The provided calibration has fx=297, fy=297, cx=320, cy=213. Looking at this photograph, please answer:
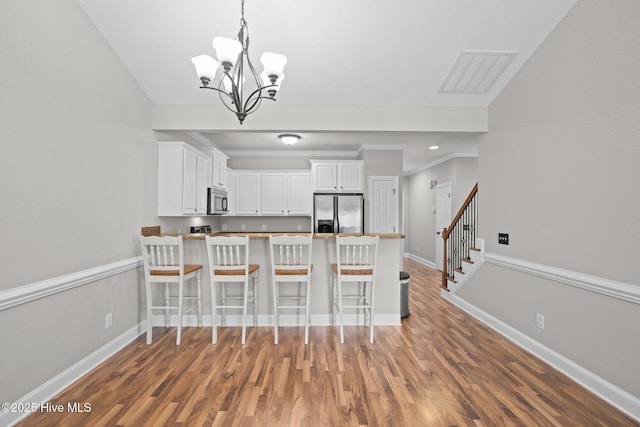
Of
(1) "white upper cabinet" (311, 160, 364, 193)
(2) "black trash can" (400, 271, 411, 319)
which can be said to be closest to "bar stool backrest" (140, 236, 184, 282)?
(2) "black trash can" (400, 271, 411, 319)

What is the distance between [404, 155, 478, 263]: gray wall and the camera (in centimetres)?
677

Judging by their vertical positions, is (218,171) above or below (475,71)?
below

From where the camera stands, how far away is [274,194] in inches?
246

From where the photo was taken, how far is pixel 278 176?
625 cm

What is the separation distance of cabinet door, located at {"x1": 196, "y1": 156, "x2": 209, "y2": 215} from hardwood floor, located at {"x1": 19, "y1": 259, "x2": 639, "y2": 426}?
175 centimetres

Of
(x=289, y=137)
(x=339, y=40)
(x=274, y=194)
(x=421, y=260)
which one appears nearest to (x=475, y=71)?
(x=339, y=40)

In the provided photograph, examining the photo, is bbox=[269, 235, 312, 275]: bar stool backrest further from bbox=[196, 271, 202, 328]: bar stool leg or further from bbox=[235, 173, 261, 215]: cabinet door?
bbox=[235, 173, 261, 215]: cabinet door

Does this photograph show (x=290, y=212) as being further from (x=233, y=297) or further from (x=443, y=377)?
(x=443, y=377)

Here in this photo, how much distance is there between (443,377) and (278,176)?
15.7 feet

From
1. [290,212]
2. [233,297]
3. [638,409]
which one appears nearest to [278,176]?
[290,212]

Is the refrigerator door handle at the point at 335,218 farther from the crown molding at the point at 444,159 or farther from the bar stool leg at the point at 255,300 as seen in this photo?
the crown molding at the point at 444,159

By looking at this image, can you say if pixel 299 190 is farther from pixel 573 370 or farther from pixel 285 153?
pixel 573 370

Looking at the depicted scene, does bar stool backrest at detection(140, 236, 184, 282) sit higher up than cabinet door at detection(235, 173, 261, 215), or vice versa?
cabinet door at detection(235, 173, 261, 215)

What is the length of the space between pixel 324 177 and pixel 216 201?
2.14 meters
